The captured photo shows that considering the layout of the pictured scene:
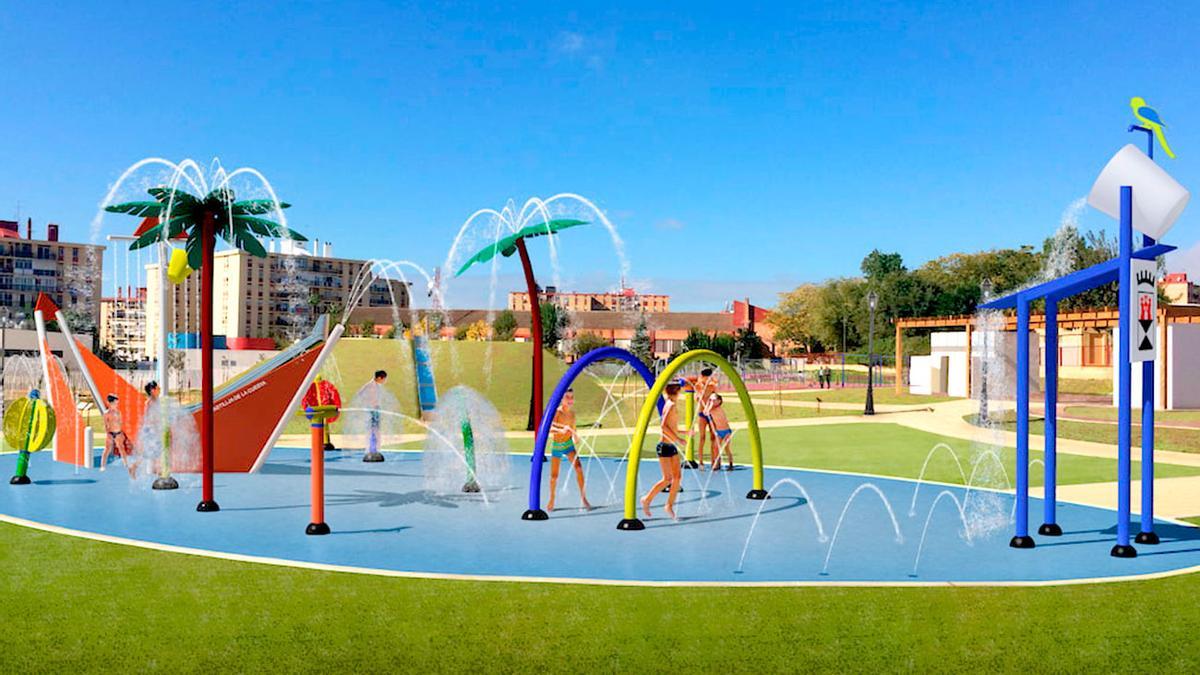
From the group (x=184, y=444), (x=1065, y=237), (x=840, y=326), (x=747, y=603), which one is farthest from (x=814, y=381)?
(x=747, y=603)

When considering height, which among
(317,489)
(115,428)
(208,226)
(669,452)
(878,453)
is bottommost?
(878,453)


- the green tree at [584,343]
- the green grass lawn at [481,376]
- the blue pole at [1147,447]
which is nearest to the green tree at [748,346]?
the green tree at [584,343]

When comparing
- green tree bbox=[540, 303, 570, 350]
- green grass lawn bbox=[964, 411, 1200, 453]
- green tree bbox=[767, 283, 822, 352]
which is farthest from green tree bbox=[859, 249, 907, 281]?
green grass lawn bbox=[964, 411, 1200, 453]

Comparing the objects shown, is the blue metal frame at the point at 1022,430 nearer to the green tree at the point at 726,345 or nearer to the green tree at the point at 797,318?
the green tree at the point at 726,345

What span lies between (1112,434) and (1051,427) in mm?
16542

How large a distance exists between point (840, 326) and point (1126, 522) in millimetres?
92479

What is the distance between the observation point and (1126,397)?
10562mm

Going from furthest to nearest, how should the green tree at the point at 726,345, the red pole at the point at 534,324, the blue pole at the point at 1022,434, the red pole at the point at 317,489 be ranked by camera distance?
1. the green tree at the point at 726,345
2. the red pole at the point at 534,324
3. the red pole at the point at 317,489
4. the blue pole at the point at 1022,434

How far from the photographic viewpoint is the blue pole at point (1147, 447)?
10.6m

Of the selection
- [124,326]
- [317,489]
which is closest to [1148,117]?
[317,489]

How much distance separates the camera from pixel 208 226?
14008 millimetres

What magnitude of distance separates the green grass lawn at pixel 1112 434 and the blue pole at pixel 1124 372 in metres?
13.3

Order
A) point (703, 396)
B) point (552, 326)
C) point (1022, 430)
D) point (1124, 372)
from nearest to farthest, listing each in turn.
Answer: point (1124, 372) < point (1022, 430) < point (703, 396) < point (552, 326)

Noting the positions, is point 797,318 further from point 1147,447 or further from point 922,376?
point 1147,447
